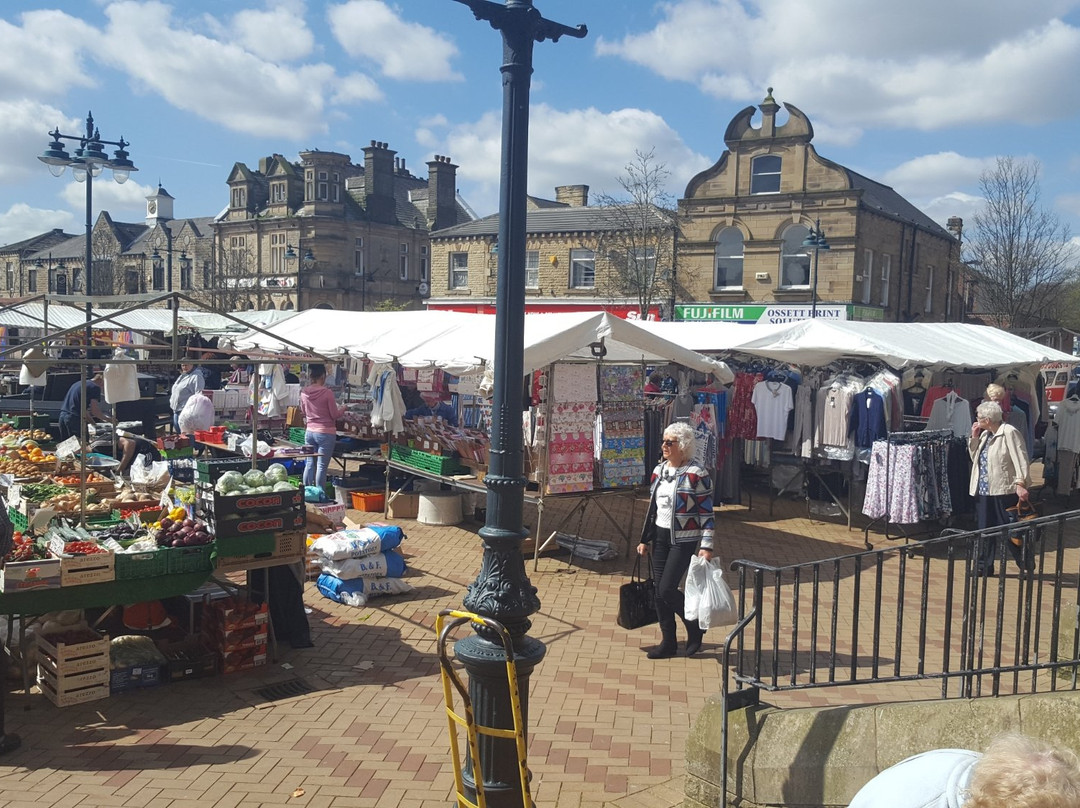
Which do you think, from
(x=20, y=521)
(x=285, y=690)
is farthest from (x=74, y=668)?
(x=20, y=521)

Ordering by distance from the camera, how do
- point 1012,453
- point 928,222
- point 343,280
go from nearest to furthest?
1. point 1012,453
2. point 928,222
3. point 343,280

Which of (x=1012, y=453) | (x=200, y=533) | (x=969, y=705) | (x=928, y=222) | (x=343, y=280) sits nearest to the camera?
(x=969, y=705)

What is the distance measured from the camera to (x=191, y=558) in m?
6.41

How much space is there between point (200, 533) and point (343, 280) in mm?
50864

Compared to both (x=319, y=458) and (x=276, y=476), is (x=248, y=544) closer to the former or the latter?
(x=276, y=476)

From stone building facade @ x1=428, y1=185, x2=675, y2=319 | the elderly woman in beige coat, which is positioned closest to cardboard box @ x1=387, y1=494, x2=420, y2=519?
the elderly woman in beige coat

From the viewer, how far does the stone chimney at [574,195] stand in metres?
43.4

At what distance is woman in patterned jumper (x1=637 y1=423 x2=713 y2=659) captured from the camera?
21.5 feet

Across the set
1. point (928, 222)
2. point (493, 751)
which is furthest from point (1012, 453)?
point (928, 222)

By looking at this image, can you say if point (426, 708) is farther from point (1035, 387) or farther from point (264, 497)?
point (1035, 387)

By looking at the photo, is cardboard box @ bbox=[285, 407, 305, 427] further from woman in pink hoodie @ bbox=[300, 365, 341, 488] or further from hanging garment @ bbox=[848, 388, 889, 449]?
hanging garment @ bbox=[848, 388, 889, 449]

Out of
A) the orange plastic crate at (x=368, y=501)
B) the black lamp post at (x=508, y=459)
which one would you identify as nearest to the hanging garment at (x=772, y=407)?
the orange plastic crate at (x=368, y=501)

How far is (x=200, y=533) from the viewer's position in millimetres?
6508

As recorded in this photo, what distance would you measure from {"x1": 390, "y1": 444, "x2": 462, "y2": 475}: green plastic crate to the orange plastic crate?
2.27 feet
